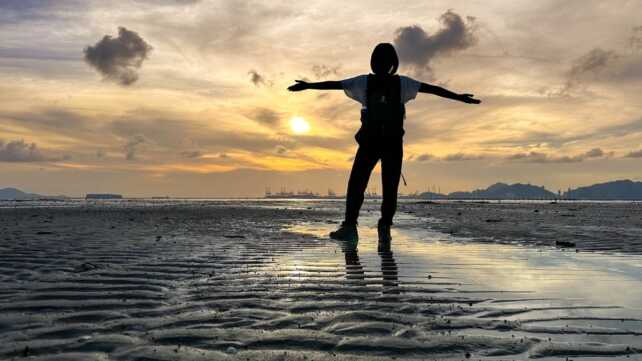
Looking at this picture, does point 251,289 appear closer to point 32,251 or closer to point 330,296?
point 330,296

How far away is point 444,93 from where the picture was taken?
31.7 feet

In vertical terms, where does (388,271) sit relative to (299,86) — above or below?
below

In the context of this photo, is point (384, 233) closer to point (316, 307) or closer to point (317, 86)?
point (317, 86)

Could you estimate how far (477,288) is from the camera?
4977 millimetres

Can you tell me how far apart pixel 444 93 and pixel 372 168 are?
2057 mm

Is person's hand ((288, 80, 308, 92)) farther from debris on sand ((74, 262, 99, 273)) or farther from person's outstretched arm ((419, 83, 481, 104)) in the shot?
debris on sand ((74, 262, 99, 273))

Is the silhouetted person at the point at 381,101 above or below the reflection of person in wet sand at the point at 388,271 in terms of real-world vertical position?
above

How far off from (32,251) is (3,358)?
622 cm

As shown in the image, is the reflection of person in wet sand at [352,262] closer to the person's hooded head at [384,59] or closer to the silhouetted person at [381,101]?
the silhouetted person at [381,101]

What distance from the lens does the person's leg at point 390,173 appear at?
9836 mm

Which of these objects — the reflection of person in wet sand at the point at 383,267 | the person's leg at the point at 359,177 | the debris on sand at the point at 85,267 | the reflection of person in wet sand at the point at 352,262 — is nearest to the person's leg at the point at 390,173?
the person's leg at the point at 359,177

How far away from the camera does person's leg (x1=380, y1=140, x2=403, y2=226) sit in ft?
32.3

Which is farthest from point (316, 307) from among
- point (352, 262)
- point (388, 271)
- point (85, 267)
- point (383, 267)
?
point (85, 267)

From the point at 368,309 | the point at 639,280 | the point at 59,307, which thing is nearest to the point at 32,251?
the point at 59,307
